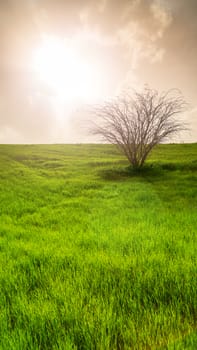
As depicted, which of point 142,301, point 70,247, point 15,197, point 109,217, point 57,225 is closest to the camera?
point 142,301

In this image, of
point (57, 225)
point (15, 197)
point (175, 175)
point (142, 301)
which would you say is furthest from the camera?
point (175, 175)

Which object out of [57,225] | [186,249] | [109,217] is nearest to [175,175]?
[109,217]

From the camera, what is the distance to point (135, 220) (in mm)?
7176

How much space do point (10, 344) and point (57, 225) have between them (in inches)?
190

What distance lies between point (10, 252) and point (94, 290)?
226cm

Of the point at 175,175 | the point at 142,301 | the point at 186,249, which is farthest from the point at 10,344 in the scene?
the point at 175,175

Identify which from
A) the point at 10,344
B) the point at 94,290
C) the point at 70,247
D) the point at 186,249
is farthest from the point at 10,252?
the point at 186,249

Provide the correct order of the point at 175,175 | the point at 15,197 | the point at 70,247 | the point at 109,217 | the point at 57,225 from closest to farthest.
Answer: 1. the point at 70,247
2. the point at 57,225
3. the point at 109,217
4. the point at 15,197
5. the point at 175,175

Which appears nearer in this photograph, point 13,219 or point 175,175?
point 13,219

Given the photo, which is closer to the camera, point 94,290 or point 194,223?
point 94,290

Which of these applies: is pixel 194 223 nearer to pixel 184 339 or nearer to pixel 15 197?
pixel 184 339

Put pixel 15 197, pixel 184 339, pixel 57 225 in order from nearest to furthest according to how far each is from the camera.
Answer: pixel 184 339
pixel 57 225
pixel 15 197

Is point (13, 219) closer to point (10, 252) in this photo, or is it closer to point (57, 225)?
point (57, 225)

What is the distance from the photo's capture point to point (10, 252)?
473 cm
